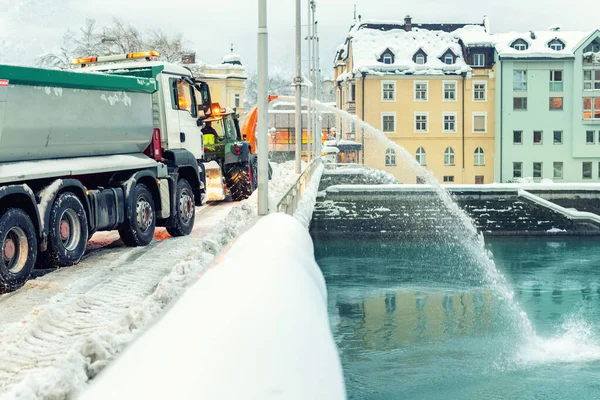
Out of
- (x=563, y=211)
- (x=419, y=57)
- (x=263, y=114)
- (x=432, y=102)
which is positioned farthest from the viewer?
(x=419, y=57)

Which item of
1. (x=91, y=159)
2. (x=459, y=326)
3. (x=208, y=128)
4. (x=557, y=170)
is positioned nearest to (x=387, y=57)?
(x=557, y=170)

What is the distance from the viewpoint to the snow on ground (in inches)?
206

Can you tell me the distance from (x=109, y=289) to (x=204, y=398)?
5881mm

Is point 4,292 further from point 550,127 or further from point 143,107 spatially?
point 550,127

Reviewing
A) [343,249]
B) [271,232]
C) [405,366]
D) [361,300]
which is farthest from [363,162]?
[271,232]

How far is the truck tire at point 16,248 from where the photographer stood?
10.5m

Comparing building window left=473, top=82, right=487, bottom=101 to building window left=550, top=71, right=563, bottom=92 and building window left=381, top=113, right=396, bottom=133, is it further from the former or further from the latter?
building window left=381, top=113, right=396, bottom=133

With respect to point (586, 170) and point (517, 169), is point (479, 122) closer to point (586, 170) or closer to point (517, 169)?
point (517, 169)

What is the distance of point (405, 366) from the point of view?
1880 cm

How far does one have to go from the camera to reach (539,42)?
75250 millimetres

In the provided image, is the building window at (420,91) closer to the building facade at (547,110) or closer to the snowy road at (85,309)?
the building facade at (547,110)

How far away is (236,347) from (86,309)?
3.77 meters

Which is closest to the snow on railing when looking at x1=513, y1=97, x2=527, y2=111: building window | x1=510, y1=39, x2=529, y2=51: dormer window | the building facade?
the building facade

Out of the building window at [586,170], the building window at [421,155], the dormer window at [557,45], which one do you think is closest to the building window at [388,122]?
the building window at [421,155]
